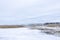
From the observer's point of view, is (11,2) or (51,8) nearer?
(11,2)

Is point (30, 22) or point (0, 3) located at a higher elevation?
point (0, 3)

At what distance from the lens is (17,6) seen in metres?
4.37

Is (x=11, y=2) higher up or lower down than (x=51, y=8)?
higher up

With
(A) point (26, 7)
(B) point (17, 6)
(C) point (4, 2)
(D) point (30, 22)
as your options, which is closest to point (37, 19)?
(D) point (30, 22)

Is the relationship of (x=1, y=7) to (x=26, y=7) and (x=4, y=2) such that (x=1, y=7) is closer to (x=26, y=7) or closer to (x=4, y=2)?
(x=4, y=2)

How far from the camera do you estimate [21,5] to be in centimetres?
435

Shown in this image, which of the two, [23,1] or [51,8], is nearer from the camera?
[23,1]

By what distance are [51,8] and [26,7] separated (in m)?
1.02

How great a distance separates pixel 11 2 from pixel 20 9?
0.62 metres

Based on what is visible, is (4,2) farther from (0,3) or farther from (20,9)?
(20,9)

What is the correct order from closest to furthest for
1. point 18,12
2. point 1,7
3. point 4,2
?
point 4,2 < point 1,7 < point 18,12

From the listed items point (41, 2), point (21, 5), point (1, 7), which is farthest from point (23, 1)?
point (1, 7)

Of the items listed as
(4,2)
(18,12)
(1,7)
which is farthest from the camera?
(18,12)

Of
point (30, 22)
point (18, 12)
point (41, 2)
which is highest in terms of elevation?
point (41, 2)
